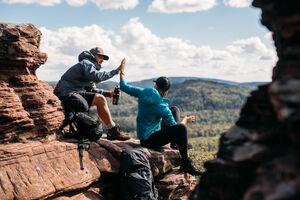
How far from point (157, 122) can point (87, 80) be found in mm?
3378

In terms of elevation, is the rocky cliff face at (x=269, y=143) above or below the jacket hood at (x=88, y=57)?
below

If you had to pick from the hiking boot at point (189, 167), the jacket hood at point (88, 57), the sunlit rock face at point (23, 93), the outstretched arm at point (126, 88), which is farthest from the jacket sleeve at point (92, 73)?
the hiking boot at point (189, 167)

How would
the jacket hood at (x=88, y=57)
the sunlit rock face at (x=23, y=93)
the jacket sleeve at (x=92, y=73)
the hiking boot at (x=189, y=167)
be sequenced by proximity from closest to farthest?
the sunlit rock face at (x=23, y=93) → the hiking boot at (x=189, y=167) → the jacket sleeve at (x=92, y=73) → the jacket hood at (x=88, y=57)

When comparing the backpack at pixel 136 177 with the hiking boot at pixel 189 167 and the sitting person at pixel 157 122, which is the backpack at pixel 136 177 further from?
the hiking boot at pixel 189 167

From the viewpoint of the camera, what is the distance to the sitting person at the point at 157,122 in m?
9.53

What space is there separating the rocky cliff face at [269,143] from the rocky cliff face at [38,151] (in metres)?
4.99

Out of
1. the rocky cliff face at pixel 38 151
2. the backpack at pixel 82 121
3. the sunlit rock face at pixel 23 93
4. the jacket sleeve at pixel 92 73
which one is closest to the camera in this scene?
the rocky cliff face at pixel 38 151

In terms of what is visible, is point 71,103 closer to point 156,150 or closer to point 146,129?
point 146,129

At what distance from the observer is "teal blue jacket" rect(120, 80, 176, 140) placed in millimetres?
9500

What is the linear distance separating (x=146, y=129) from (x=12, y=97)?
15.9 feet

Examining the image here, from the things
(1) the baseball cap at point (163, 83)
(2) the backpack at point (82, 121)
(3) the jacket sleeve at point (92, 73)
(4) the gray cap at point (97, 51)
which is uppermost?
(4) the gray cap at point (97, 51)

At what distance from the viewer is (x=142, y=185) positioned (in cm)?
833

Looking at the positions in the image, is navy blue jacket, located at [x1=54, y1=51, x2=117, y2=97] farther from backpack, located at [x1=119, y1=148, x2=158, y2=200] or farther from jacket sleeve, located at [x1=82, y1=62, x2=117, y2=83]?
backpack, located at [x1=119, y1=148, x2=158, y2=200]

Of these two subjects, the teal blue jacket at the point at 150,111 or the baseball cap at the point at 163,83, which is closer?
the teal blue jacket at the point at 150,111
